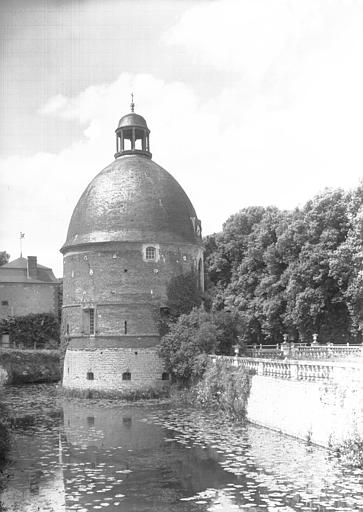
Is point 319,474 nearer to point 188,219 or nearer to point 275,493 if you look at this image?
point 275,493

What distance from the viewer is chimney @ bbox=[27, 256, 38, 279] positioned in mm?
45719

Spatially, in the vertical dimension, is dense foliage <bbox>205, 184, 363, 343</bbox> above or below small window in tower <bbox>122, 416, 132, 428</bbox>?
above

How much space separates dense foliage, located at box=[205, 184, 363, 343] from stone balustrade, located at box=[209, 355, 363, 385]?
8691 mm

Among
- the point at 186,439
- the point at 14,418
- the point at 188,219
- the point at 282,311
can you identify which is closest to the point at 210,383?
the point at 186,439

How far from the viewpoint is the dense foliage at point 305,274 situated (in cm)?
3195

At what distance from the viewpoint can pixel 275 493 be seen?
12031 mm

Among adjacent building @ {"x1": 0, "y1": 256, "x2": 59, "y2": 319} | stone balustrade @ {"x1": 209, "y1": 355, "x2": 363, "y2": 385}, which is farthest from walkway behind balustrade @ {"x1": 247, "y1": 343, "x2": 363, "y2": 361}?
adjacent building @ {"x1": 0, "y1": 256, "x2": 59, "y2": 319}

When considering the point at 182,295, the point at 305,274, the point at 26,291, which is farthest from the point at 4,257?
the point at 305,274

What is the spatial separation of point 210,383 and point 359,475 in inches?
435

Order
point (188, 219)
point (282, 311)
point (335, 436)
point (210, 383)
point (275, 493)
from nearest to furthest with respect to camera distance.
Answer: point (275, 493), point (335, 436), point (210, 383), point (188, 219), point (282, 311)

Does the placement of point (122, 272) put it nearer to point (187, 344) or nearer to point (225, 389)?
point (187, 344)

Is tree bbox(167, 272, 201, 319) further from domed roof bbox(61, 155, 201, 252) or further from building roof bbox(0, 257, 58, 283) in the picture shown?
building roof bbox(0, 257, 58, 283)

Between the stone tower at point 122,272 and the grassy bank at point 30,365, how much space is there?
7.41 meters

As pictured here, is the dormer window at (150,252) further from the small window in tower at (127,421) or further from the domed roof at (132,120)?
the small window in tower at (127,421)
